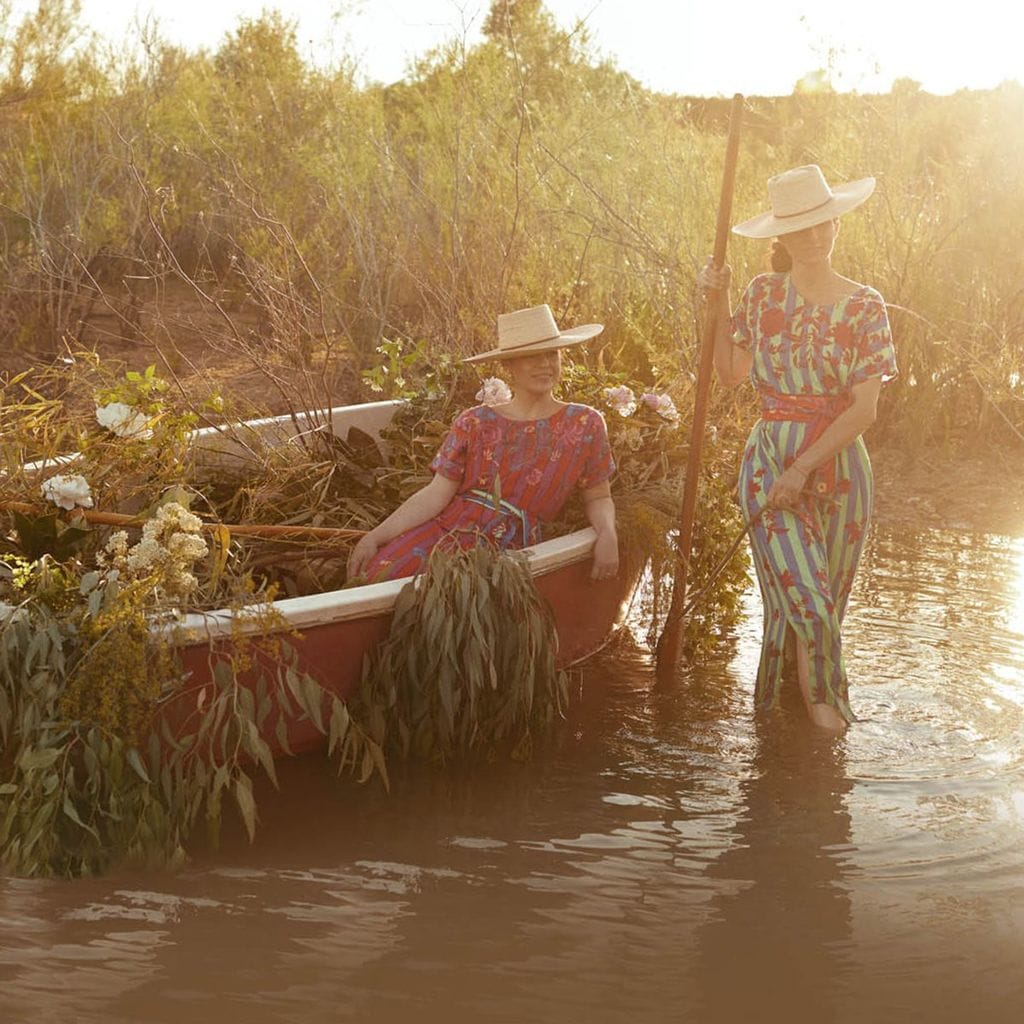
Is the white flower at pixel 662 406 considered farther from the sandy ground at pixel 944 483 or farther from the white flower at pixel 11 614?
the white flower at pixel 11 614

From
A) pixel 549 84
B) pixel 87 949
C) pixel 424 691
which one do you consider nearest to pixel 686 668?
pixel 424 691

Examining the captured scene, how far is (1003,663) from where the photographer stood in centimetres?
616

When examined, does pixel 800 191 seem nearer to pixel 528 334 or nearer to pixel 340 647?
pixel 528 334

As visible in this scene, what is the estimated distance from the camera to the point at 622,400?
620 cm

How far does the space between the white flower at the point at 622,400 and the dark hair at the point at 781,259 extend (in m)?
1.30

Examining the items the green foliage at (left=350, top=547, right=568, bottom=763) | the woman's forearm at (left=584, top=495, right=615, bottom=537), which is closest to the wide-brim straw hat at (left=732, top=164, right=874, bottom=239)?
the woman's forearm at (left=584, top=495, right=615, bottom=537)

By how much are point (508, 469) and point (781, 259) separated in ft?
3.73

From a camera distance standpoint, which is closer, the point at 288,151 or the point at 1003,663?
the point at 1003,663

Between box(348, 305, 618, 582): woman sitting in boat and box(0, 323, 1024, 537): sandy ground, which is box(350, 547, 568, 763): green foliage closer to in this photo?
box(348, 305, 618, 582): woman sitting in boat

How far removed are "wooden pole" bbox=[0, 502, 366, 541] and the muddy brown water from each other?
2.48 ft

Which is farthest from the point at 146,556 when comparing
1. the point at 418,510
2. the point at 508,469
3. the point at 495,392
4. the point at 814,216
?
the point at 814,216

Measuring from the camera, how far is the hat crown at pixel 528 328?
521 centimetres

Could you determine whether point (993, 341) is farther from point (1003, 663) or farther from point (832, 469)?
point (832, 469)

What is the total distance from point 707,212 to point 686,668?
4.31m
